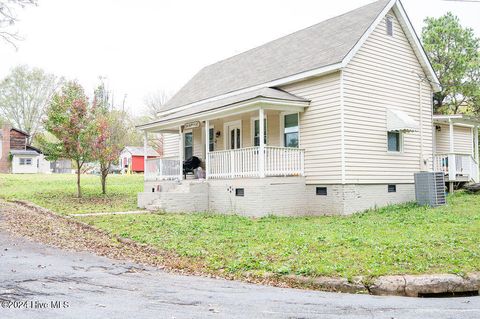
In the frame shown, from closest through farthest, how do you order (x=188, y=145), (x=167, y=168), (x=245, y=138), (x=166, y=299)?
(x=166, y=299), (x=245, y=138), (x=167, y=168), (x=188, y=145)

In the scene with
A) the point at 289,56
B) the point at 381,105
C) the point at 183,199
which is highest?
the point at 289,56

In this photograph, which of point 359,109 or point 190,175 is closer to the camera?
point 359,109

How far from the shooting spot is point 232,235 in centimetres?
1077

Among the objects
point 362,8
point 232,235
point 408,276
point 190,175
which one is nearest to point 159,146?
point 190,175

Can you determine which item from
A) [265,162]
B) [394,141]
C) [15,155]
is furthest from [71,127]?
[15,155]

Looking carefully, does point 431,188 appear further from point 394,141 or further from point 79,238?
point 79,238

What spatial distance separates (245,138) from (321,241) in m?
9.76

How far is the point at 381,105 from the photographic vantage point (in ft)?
53.8

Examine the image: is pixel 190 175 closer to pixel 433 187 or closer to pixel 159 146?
pixel 433 187

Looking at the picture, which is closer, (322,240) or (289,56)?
(322,240)

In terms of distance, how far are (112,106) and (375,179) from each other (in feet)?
100

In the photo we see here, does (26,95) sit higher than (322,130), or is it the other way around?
(26,95)

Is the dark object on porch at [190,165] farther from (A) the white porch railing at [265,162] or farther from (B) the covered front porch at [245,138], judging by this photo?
(A) the white porch railing at [265,162]

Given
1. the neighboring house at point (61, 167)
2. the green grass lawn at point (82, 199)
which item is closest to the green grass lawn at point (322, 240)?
the green grass lawn at point (82, 199)
